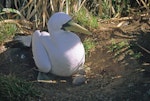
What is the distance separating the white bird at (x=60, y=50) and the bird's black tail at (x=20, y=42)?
0.43 meters

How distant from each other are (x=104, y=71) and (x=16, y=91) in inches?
35.3

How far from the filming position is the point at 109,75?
4.25 meters

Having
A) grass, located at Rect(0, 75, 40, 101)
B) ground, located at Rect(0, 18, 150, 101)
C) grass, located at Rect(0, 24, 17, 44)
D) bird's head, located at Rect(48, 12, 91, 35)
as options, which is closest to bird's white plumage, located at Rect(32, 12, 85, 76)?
bird's head, located at Rect(48, 12, 91, 35)

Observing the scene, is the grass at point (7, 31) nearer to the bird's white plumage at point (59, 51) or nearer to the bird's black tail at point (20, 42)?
the bird's black tail at point (20, 42)

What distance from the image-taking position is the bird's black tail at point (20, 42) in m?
4.71

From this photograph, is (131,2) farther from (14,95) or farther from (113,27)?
(14,95)

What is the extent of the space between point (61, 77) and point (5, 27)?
3.13 feet

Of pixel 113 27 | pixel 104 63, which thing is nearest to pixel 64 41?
pixel 104 63

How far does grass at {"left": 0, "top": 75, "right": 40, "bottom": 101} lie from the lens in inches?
148

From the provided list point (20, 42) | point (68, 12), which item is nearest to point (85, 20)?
point (68, 12)

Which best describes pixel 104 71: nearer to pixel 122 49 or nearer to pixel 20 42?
pixel 122 49

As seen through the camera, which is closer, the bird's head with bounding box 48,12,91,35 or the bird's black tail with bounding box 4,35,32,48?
the bird's head with bounding box 48,12,91,35

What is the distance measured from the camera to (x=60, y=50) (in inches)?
164

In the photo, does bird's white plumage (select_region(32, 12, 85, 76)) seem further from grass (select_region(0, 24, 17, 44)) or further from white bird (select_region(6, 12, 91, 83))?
grass (select_region(0, 24, 17, 44))
